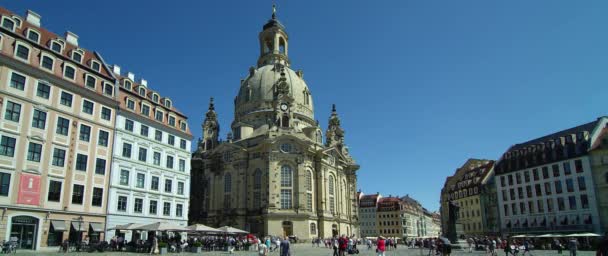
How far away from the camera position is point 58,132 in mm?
35938

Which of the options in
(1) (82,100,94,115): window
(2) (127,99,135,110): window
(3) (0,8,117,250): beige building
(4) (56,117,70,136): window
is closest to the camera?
(3) (0,8,117,250): beige building

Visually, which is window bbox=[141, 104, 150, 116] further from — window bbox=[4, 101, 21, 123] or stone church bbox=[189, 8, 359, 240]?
stone church bbox=[189, 8, 359, 240]

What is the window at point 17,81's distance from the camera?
1299 inches

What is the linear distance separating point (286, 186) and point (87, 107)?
125 ft

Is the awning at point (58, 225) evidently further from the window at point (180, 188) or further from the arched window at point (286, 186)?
the arched window at point (286, 186)

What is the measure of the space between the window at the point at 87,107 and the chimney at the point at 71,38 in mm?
7419

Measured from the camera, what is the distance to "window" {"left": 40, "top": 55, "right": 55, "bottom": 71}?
3525 centimetres

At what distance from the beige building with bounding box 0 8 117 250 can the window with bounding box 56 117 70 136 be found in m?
0.08

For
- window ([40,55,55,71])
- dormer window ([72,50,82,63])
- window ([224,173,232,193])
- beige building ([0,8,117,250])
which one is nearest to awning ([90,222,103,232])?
beige building ([0,8,117,250])

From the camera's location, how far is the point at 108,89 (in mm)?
41469

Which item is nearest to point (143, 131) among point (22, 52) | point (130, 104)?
point (130, 104)

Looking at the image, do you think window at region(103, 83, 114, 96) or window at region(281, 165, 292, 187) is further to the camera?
window at region(281, 165, 292, 187)

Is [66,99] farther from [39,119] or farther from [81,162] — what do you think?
[81,162]

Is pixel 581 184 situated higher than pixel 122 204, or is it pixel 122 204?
pixel 581 184
